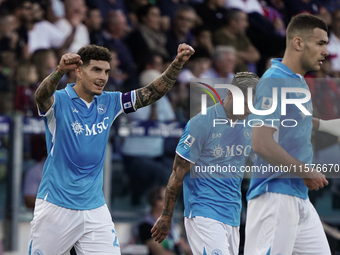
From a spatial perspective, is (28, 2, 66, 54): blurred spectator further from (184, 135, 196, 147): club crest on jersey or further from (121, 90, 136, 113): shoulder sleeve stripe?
(184, 135, 196, 147): club crest on jersey

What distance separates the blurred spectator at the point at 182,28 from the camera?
938 cm

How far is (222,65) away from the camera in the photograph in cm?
A: 891

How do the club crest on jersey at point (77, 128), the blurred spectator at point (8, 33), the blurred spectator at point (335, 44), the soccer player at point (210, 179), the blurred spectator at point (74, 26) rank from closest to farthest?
the club crest on jersey at point (77, 128), the soccer player at point (210, 179), the blurred spectator at point (8, 33), the blurred spectator at point (74, 26), the blurred spectator at point (335, 44)

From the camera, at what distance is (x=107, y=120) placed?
4609 millimetres

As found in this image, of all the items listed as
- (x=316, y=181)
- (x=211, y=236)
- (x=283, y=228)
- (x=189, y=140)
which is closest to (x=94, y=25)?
(x=189, y=140)

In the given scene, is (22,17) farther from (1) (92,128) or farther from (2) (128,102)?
(1) (92,128)

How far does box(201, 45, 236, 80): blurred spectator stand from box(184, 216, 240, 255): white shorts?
4486 millimetres

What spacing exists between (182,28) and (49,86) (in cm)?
561

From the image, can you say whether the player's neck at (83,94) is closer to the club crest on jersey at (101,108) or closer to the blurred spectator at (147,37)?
the club crest on jersey at (101,108)

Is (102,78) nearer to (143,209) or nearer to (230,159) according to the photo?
(230,159)

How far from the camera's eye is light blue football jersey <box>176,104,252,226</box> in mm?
4523

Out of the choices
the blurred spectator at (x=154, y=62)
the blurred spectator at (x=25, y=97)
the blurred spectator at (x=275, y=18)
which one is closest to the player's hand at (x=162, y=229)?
the blurred spectator at (x=25, y=97)

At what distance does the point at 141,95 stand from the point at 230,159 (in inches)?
37.9

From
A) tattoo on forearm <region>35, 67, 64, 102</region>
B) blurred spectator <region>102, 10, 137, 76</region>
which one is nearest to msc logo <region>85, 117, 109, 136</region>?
tattoo on forearm <region>35, 67, 64, 102</region>
